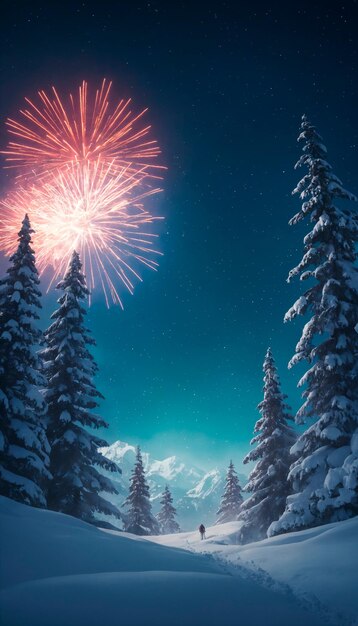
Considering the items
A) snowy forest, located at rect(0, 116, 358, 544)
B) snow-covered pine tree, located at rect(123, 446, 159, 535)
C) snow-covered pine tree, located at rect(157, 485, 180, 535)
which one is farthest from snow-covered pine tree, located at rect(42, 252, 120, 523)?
snow-covered pine tree, located at rect(157, 485, 180, 535)

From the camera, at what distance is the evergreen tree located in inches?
473

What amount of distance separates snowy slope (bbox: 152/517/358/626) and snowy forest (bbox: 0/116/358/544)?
159 centimetres

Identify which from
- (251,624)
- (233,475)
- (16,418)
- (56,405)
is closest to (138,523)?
(233,475)

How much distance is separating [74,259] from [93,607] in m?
18.5

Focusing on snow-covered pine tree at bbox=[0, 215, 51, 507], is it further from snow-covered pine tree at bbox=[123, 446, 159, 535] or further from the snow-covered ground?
snow-covered pine tree at bbox=[123, 446, 159, 535]

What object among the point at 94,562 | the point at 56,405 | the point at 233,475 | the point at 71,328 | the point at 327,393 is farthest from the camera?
the point at 233,475

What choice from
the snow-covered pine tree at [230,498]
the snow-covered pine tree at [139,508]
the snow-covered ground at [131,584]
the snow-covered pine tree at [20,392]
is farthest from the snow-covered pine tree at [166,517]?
the snow-covered ground at [131,584]

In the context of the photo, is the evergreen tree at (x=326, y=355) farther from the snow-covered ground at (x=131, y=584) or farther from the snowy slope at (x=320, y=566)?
the snow-covered ground at (x=131, y=584)

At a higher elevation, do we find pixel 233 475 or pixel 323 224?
pixel 323 224

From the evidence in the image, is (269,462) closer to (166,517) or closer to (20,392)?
(20,392)

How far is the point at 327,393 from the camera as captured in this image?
13266 mm

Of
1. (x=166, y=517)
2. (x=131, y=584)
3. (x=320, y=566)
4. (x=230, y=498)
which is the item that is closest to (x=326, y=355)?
(x=320, y=566)

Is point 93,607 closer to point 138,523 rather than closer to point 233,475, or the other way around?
point 138,523

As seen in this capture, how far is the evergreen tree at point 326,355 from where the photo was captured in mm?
12008
